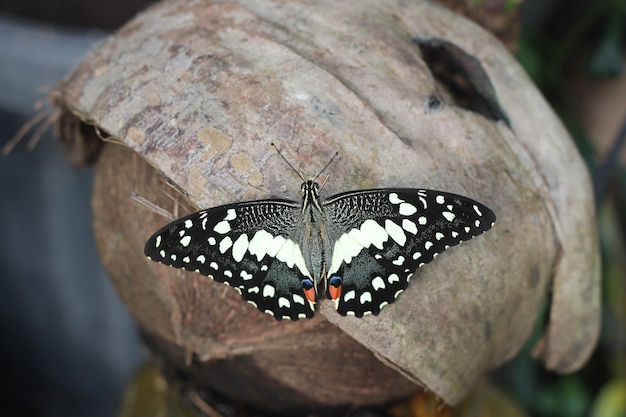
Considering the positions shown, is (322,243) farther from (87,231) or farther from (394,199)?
(87,231)

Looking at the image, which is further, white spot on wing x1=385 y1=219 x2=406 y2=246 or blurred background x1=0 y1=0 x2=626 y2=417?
blurred background x1=0 y1=0 x2=626 y2=417

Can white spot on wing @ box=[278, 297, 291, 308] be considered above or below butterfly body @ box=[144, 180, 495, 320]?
below

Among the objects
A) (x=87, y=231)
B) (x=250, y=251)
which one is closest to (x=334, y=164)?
(x=250, y=251)

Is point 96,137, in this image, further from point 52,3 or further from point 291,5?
point 52,3

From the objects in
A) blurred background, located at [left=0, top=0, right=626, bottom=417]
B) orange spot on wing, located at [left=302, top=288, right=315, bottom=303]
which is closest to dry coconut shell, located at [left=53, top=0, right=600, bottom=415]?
orange spot on wing, located at [left=302, top=288, right=315, bottom=303]

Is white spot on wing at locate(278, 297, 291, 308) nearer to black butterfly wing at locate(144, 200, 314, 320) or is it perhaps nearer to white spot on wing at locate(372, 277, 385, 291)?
black butterfly wing at locate(144, 200, 314, 320)

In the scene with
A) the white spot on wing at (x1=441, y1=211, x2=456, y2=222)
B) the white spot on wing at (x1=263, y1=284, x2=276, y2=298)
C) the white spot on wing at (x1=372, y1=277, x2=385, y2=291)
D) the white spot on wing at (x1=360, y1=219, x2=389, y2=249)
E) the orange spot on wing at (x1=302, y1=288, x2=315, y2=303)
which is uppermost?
the white spot on wing at (x1=441, y1=211, x2=456, y2=222)

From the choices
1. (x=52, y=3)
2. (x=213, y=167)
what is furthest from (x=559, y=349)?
(x=52, y=3)
